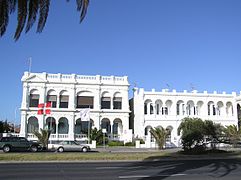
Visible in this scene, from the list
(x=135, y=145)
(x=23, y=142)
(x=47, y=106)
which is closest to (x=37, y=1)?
(x=23, y=142)

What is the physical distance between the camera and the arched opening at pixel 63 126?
5480 cm

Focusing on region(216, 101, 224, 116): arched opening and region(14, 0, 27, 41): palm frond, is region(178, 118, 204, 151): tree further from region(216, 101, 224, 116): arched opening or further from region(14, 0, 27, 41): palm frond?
region(216, 101, 224, 116): arched opening

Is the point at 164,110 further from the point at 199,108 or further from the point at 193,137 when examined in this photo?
the point at 193,137

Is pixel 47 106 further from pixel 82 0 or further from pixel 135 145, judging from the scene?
pixel 82 0

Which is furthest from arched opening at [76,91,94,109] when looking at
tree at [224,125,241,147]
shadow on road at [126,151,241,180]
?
shadow on road at [126,151,241,180]

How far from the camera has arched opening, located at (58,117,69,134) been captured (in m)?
54.8

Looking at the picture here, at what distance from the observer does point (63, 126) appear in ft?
181

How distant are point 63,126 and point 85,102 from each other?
217 inches

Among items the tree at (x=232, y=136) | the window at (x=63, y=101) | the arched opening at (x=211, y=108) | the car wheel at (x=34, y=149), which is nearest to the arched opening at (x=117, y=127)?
the window at (x=63, y=101)

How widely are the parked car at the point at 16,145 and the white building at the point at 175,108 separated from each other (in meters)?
23.3

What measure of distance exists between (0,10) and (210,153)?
75.2ft

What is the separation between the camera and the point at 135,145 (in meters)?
49.2

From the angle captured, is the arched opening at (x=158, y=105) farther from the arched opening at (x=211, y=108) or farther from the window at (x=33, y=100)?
the window at (x=33, y=100)

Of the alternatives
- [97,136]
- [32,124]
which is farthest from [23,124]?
[97,136]
